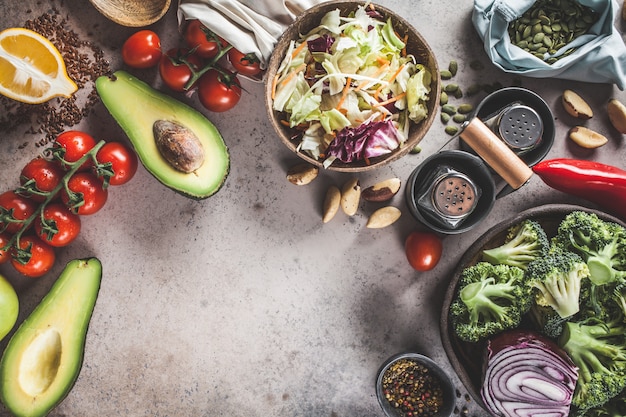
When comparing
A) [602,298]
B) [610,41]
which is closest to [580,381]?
[602,298]

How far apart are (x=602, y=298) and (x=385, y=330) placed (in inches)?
31.9

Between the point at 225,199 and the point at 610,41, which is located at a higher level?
the point at 610,41

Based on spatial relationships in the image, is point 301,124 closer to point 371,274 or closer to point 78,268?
point 371,274

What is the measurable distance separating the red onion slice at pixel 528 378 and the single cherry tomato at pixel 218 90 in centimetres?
135

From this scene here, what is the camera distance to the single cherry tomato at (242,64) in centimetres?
201

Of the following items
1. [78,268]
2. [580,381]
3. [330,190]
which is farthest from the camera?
[330,190]

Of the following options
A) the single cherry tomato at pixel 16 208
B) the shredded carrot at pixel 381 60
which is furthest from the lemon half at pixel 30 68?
the shredded carrot at pixel 381 60

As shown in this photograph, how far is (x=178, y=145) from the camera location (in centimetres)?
186

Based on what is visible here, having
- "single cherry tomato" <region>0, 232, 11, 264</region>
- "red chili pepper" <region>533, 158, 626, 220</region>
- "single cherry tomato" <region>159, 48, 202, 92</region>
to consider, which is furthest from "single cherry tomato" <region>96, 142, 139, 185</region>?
"red chili pepper" <region>533, 158, 626, 220</region>

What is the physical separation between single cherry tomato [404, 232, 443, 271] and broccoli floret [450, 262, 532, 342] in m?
0.18

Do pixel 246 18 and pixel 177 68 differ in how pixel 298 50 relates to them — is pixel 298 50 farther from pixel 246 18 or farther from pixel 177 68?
pixel 177 68

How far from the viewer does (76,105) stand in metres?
2.16

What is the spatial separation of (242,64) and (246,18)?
0.17 m

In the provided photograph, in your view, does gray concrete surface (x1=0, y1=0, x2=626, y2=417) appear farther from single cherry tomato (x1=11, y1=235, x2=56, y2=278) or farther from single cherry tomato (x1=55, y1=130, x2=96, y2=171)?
single cherry tomato (x1=55, y1=130, x2=96, y2=171)
